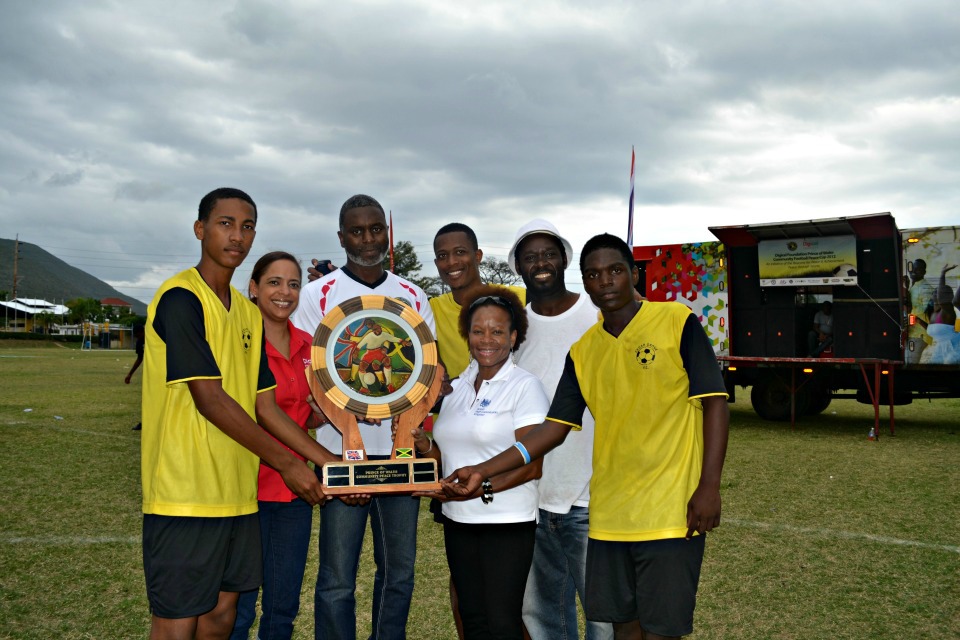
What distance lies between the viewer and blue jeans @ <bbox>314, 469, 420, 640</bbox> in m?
3.45

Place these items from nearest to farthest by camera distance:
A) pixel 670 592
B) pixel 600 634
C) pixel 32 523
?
1. pixel 670 592
2. pixel 600 634
3. pixel 32 523

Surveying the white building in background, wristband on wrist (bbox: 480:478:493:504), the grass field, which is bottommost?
the grass field

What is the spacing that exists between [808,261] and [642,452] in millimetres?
12688

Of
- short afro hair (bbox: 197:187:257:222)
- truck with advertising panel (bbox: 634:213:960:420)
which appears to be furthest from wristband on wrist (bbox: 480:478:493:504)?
truck with advertising panel (bbox: 634:213:960:420)

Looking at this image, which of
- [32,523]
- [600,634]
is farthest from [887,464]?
[32,523]

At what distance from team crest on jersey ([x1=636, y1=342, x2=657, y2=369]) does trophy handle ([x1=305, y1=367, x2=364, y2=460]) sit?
1252 millimetres

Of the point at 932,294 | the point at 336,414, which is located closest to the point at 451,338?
the point at 336,414

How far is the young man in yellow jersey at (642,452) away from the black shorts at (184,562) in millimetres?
905

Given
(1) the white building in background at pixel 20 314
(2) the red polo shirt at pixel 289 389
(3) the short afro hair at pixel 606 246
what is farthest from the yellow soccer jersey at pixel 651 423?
(1) the white building in background at pixel 20 314

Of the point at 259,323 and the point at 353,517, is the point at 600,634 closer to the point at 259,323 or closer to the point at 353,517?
the point at 353,517

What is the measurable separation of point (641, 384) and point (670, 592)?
0.79 meters

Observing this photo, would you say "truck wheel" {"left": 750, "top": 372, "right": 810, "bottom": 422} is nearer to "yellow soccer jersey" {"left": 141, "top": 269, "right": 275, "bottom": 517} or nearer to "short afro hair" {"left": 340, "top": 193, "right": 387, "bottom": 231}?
"short afro hair" {"left": 340, "top": 193, "right": 387, "bottom": 231}

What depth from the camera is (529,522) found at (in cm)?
312

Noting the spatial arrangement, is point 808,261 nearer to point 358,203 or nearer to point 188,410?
point 358,203
